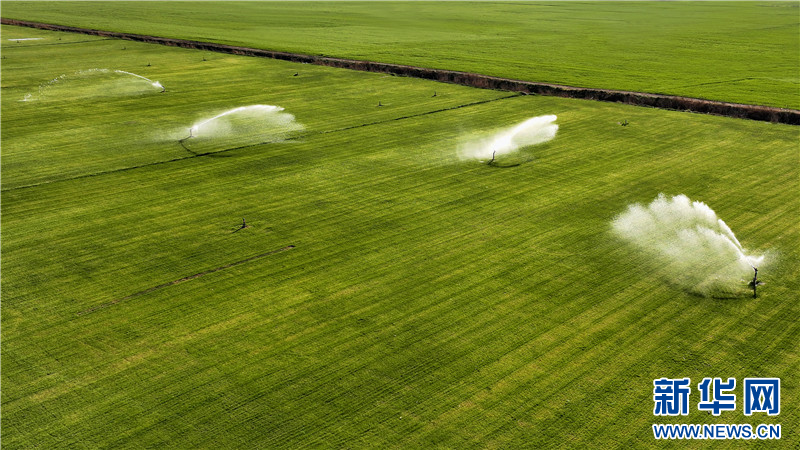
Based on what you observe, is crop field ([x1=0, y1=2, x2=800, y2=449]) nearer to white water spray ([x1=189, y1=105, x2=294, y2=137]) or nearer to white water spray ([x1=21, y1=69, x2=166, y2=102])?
white water spray ([x1=189, y1=105, x2=294, y2=137])

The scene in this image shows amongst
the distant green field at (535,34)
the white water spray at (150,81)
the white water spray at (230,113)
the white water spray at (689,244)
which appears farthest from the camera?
the distant green field at (535,34)

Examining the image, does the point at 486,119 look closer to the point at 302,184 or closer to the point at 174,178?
the point at 302,184

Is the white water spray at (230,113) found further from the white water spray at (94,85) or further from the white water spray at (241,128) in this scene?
the white water spray at (94,85)

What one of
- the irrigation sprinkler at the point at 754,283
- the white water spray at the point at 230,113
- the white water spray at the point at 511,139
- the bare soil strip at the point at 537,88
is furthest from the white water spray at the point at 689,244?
the white water spray at the point at 230,113

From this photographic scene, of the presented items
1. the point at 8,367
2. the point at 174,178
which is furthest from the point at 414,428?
the point at 174,178

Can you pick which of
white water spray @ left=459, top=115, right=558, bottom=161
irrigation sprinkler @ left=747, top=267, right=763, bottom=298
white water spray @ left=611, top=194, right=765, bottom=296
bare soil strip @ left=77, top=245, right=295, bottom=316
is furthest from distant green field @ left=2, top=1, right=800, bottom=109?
bare soil strip @ left=77, top=245, right=295, bottom=316

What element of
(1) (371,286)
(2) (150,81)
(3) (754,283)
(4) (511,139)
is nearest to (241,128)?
(4) (511,139)

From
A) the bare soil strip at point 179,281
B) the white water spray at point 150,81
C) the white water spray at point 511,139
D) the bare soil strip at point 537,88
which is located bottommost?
the bare soil strip at point 179,281
